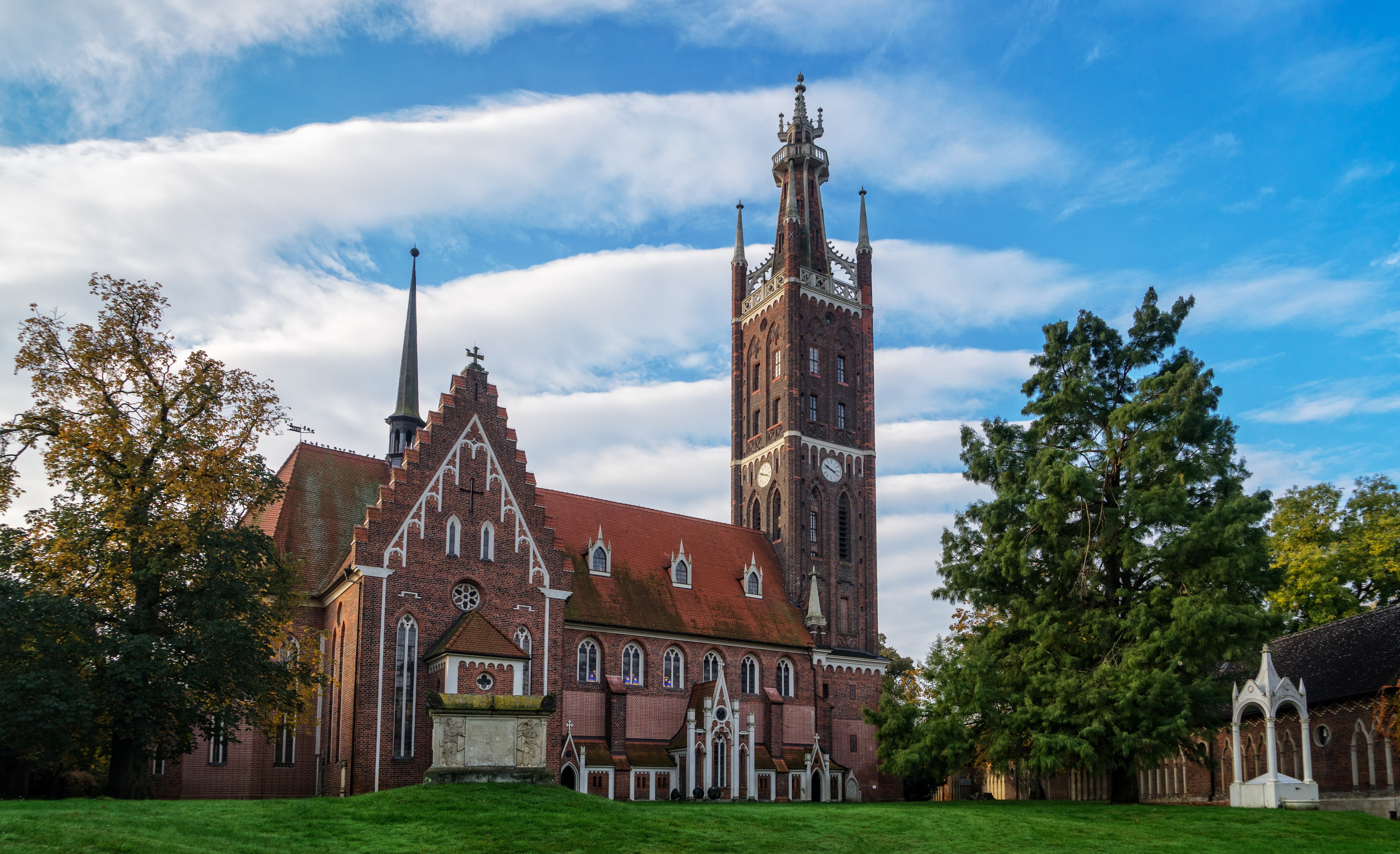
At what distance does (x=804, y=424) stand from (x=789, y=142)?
733 inches

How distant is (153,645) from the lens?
25641 millimetres

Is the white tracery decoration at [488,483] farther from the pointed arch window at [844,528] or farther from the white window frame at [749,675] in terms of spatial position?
the pointed arch window at [844,528]

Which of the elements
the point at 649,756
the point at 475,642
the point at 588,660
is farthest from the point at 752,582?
the point at 475,642

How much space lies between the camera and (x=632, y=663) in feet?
153

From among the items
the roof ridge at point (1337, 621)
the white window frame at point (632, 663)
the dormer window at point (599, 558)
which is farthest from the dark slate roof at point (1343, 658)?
the dormer window at point (599, 558)

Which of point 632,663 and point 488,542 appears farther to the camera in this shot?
point 632,663

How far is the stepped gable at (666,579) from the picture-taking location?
154 ft

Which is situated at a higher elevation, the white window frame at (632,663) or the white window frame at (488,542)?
the white window frame at (488,542)

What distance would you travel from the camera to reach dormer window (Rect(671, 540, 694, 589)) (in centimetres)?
5041

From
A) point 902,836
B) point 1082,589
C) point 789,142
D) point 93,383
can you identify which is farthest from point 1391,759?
point 789,142

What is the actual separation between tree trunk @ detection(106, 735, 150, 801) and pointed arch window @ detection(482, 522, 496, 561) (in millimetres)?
13667

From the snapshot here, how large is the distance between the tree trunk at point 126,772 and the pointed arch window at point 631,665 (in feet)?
70.5

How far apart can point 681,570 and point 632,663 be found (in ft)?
19.1

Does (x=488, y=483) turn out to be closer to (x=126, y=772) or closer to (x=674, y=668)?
(x=674, y=668)
